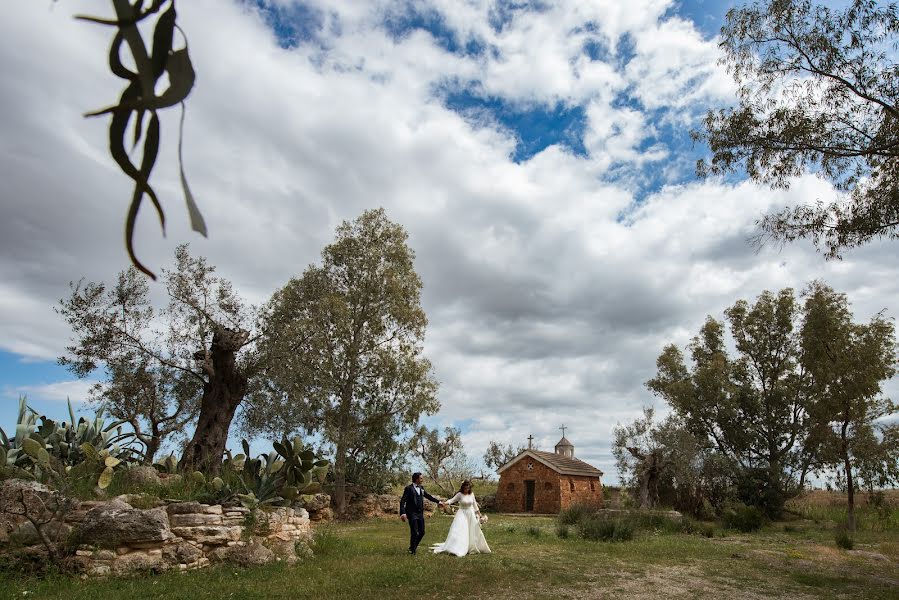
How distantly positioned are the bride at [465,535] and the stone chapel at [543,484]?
21.6 metres

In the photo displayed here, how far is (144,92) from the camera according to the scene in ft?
4.64

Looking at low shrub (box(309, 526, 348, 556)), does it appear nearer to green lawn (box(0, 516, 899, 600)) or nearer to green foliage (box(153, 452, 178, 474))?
green lawn (box(0, 516, 899, 600))

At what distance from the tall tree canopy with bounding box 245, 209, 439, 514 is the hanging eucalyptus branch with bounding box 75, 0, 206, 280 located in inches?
839

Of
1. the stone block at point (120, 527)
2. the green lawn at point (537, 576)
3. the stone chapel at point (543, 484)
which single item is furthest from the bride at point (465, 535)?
the stone chapel at point (543, 484)

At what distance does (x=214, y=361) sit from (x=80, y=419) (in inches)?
135

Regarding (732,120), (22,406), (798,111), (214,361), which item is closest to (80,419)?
(22,406)

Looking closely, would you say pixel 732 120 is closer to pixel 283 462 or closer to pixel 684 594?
pixel 684 594

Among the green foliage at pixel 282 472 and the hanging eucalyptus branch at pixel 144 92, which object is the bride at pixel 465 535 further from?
the hanging eucalyptus branch at pixel 144 92

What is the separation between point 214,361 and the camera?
52.1ft

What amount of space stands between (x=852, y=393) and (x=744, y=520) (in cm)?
643

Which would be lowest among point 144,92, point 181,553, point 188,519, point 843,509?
point 181,553

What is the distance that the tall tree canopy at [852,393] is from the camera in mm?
21062

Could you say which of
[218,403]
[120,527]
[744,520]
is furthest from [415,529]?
[744,520]

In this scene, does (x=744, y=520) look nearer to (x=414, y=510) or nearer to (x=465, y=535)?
(x=465, y=535)
